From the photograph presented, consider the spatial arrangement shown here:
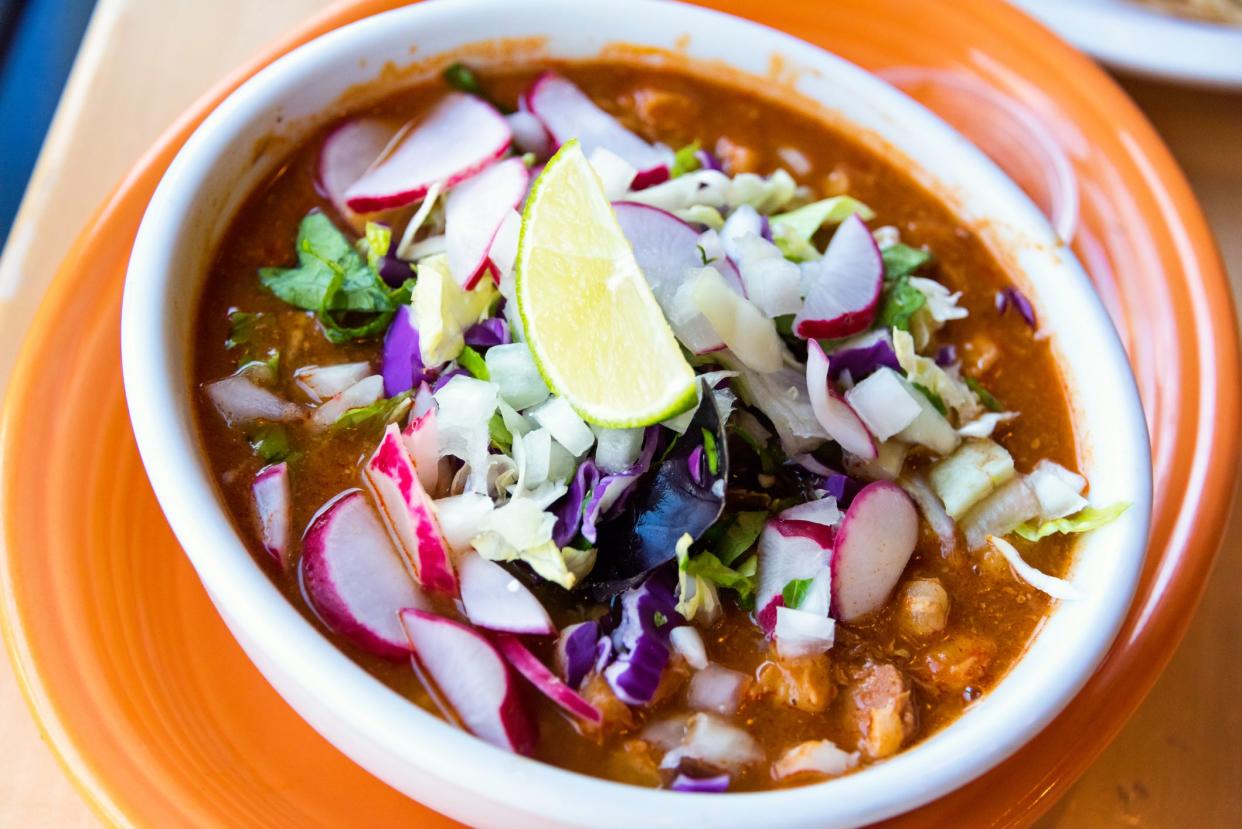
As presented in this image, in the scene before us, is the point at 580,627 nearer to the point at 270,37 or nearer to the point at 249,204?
the point at 249,204

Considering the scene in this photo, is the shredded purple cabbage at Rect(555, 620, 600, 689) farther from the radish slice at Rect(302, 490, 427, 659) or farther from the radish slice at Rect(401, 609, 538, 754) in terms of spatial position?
the radish slice at Rect(302, 490, 427, 659)

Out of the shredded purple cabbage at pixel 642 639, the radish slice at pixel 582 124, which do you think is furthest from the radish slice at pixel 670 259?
the shredded purple cabbage at pixel 642 639

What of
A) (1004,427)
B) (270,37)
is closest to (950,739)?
(1004,427)

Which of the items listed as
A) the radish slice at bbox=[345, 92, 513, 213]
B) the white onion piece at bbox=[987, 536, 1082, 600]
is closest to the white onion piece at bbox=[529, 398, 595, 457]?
the radish slice at bbox=[345, 92, 513, 213]

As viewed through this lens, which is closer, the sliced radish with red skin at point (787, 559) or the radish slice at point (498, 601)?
the radish slice at point (498, 601)

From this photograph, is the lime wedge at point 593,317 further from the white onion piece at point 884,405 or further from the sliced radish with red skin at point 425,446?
the white onion piece at point 884,405
